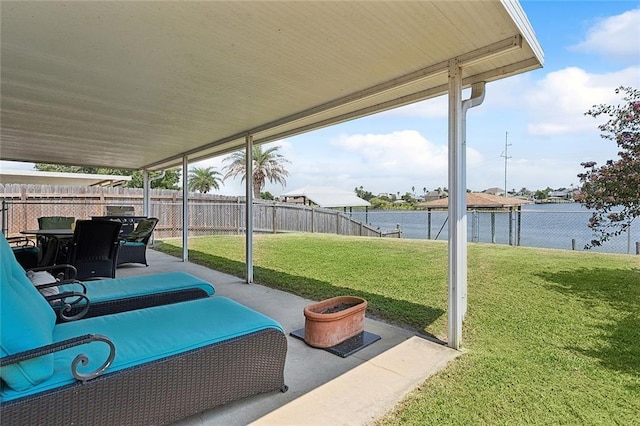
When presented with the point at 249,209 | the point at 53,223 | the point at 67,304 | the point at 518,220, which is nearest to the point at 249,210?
the point at 249,209

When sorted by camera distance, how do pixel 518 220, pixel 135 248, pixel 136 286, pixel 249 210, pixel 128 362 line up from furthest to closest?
pixel 518 220 < pixel 135 248 < pixel 249 210 < pixel 136 286 < pixel 128 362

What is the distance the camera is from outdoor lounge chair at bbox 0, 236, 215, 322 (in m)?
2.76

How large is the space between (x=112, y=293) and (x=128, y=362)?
1.53m

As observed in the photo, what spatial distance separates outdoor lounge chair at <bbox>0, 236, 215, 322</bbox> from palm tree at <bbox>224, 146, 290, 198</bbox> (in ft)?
57.7

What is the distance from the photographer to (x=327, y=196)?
2011 cm

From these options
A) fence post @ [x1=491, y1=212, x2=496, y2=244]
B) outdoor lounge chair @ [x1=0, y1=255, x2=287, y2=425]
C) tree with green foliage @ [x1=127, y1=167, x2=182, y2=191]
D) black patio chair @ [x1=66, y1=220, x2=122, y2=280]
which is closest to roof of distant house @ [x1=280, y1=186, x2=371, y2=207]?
fence post @ [x1=491, y1=212, x2=496, y2=244]

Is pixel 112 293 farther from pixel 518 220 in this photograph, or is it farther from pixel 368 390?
pixel 518 220

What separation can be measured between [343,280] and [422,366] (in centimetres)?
291

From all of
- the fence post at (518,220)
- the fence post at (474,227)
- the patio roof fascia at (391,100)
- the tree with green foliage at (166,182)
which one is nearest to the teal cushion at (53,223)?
the patio roof fascia at (391,100)

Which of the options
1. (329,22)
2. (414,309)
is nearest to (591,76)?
(414,309)

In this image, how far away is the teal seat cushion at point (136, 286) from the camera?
10.2 feet

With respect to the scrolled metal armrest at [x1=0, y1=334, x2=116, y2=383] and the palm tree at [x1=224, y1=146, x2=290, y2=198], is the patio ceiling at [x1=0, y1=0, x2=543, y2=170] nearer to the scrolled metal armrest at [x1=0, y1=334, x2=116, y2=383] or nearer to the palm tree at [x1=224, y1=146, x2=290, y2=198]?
the scrolled metal armrest at [x1=0, y1=334, x2=116, y2=383]

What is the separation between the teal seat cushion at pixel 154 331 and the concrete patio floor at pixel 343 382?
0.49 m

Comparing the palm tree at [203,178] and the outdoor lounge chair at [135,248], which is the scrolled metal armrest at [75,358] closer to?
the outdoor lounge chair at [135,248]
